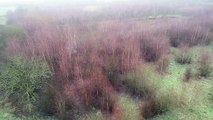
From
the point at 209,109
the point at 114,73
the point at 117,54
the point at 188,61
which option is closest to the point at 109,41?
the point at 117,54

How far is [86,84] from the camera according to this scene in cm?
644

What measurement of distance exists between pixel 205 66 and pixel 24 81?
16.5ft

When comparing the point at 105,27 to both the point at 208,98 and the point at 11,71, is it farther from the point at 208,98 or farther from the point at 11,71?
the point at 208,98

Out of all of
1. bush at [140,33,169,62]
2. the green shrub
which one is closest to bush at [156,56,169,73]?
bush at [140,33,169,62]

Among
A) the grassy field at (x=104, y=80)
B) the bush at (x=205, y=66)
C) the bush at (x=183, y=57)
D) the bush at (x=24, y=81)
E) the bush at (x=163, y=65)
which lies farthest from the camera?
the bush at (x=183, y=57)

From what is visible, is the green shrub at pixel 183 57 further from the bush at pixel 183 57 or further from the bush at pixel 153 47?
the bush at pixel 153 47

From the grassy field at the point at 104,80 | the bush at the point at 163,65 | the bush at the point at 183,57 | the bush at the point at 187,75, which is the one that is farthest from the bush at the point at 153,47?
the bush at the point at 187,75

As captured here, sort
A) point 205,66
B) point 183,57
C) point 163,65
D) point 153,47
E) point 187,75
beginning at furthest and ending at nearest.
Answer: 1. point 153,47
2. point 183,57
3. point 163,65
4. point 205,66
5. point 187,75

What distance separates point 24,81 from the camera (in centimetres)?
677

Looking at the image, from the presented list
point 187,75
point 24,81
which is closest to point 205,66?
point 187,75

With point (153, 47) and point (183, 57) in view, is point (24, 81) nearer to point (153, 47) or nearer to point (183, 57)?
point (153, 47)

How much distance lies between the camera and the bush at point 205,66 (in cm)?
796

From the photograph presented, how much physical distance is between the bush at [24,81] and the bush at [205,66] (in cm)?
427

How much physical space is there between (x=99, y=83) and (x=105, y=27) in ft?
19.3
